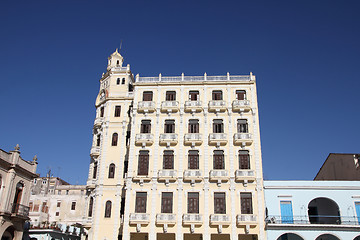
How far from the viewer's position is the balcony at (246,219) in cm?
3709

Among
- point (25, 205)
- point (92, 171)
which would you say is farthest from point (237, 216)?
point (25, 205)

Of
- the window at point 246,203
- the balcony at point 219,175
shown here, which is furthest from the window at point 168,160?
the window at point 246,203

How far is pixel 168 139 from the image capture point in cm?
4144

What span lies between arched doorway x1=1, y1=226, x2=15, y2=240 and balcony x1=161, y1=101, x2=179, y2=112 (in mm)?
21886

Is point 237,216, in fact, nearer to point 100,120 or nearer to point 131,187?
point 131,187

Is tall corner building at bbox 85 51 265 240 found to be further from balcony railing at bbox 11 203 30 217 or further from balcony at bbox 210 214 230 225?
balcony railing at bbox 11 203 30 217

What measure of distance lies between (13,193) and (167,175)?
17065 mm

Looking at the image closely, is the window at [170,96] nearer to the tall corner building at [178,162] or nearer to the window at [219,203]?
the tall corner building at [178,162]

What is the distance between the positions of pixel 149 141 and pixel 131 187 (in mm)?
5840

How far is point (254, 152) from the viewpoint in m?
40.5

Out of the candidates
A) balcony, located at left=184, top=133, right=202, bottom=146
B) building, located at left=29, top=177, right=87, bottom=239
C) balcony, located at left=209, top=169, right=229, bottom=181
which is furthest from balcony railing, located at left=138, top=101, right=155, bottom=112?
building, located at left=29, top=177, right=87, bottom=239

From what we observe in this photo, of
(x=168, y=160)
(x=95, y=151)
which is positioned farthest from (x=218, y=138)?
(x=95, y=151)

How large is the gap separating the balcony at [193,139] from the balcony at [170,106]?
3.84 meters

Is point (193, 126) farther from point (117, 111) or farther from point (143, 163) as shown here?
point (117, 111)
